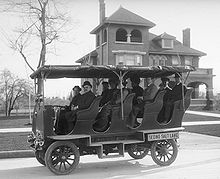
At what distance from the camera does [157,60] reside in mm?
39219

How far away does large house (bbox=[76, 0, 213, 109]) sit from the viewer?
3560 centimetres

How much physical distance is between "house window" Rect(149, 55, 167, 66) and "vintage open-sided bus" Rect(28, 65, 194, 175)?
98.1ft

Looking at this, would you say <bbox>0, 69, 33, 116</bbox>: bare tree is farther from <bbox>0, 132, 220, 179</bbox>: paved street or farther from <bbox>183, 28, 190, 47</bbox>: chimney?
<bbox>0, 132, 220, 179</bbox>: paved street

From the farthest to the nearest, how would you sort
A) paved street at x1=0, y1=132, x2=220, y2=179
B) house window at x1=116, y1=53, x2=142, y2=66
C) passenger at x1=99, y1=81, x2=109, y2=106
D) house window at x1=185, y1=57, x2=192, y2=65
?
house window at x1=185, y1=57, x2=192, y2=65 < house window at x1=116, y1=53, x2=142, y2=66 < passenger at x1=99, y1=81, x2=109, y2=106 < paved street at x1=0, y1=132, x2=220, y2=179

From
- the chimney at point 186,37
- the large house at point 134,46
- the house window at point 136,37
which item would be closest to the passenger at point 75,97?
the large house at point 134,46

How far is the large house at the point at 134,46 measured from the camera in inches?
1402

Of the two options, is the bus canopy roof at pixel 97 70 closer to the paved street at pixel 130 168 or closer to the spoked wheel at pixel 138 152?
the spoked wheel at pixel 138 152

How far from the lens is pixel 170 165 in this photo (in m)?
8.90

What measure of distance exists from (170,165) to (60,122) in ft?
9.88

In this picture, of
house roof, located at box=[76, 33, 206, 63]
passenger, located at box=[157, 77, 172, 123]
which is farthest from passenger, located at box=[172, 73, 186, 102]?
house roof, located at box=[76, 33, 206, 63]

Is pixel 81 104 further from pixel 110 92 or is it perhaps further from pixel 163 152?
pixel 163 152

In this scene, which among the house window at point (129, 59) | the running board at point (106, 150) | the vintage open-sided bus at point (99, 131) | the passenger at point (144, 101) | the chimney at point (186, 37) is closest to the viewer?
the vintage open-sided bus at point (99, 131)

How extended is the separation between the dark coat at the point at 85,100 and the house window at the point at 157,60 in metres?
30.9

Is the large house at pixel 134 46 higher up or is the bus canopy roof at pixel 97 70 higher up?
the large house at pixel 134 46
